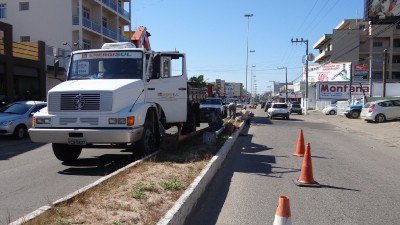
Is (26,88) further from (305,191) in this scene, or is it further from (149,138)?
(305,191)

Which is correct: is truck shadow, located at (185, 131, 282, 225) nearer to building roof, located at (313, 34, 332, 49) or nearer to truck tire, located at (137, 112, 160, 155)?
truck tire, located at (137, 112, 160, 155)

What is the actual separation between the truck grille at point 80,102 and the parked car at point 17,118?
25.8ft

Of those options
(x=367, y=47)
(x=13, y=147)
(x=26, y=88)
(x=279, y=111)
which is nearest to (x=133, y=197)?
(x=13, y=147)

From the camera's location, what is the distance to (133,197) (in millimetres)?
6582

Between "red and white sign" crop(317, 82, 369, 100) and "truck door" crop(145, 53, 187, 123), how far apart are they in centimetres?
5134

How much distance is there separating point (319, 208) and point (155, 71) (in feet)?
20.7

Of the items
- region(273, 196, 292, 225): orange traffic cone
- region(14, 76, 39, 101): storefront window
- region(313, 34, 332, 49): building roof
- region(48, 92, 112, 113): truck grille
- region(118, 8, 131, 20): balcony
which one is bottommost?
region(273, 196, 292, 225): orange traffic cone


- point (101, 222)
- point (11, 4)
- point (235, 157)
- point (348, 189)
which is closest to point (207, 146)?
point (235, 157)

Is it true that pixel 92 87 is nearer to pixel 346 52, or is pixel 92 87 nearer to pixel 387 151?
pixel 387 151

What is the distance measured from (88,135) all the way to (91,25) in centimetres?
4072

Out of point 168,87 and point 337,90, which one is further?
point 337,90

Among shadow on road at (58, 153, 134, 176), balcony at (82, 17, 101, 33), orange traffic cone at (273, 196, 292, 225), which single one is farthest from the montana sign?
orange traffic cone at (273, 196, 292, 225)

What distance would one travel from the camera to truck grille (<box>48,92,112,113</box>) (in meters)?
10.2

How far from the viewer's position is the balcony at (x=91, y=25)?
46.9 meters
